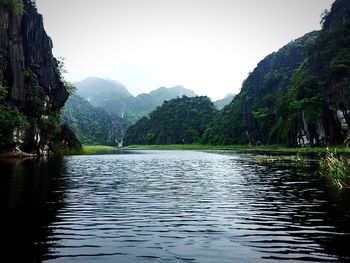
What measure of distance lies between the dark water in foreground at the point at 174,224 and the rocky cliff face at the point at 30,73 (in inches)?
2400

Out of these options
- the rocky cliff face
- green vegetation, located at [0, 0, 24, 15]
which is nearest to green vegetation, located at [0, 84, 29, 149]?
the rocky cliff face

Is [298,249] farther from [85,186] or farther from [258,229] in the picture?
[85,186]

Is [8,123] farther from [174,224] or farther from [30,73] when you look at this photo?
[174,224]

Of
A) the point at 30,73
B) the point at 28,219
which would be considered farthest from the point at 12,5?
the point at 28,219

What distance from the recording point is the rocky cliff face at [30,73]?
8050 centimetres

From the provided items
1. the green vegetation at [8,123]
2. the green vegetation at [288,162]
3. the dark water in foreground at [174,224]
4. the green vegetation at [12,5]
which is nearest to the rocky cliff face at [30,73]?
the green vegetation at [12,5]

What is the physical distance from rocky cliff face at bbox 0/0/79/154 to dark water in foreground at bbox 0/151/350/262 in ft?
200

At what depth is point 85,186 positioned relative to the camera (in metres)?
29.9

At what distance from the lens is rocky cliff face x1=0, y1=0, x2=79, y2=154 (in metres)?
80.5

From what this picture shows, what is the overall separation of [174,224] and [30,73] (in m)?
86.4

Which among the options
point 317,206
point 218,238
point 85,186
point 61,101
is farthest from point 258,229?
point 61,101

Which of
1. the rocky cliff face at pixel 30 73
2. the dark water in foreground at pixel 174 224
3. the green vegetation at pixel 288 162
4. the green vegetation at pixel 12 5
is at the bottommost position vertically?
the dark water in foreground at pixel 174 224

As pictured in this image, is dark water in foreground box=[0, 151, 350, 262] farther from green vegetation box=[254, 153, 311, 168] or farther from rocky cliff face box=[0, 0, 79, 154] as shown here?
rocky cliff face box=[0, 0, 79, 154]

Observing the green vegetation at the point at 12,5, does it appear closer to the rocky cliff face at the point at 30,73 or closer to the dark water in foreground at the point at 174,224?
the rocky cliff face at the point at 30,73
